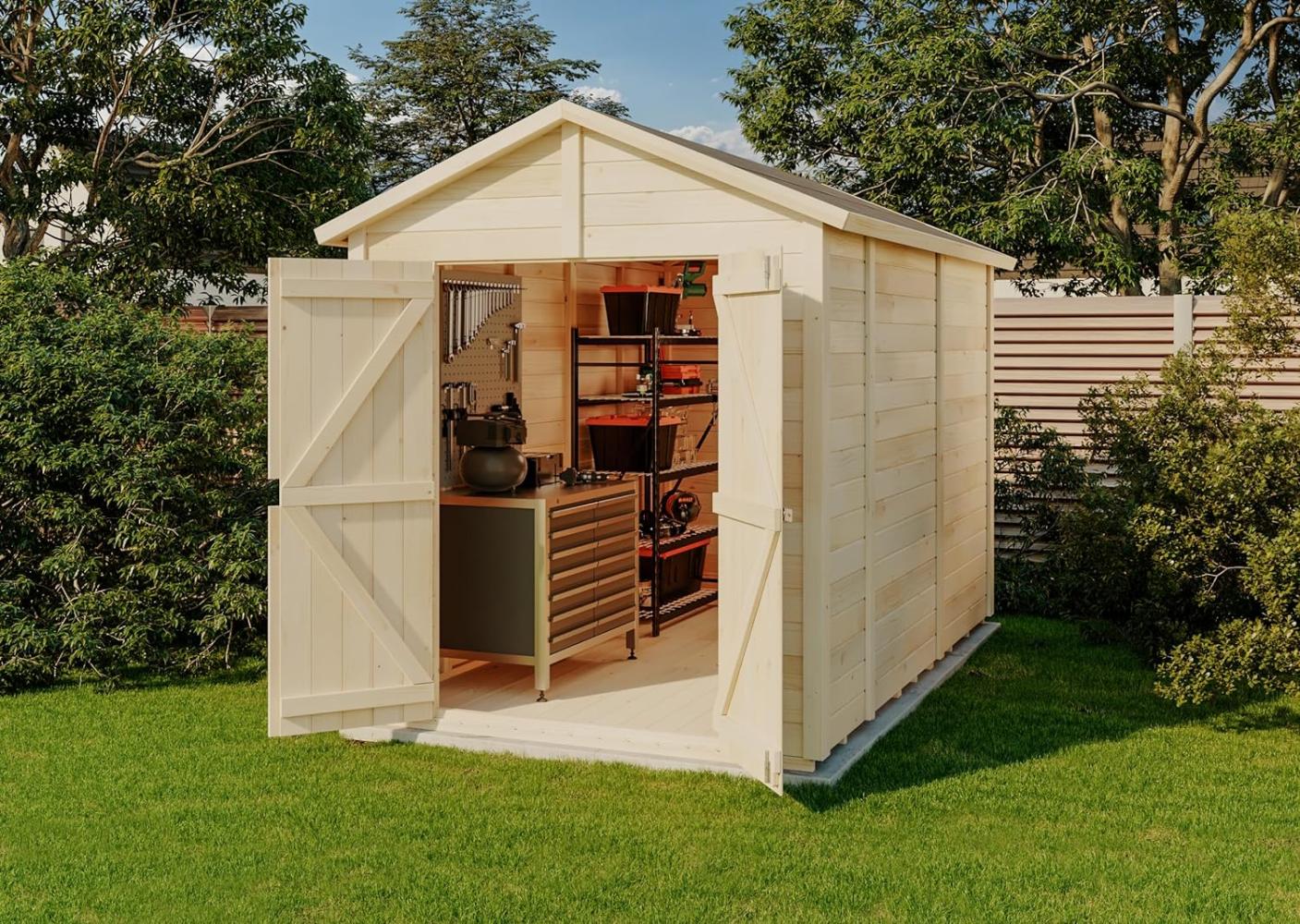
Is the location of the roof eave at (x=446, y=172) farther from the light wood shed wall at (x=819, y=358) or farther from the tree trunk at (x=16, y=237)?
the tree trunk at (x=16, y=237)

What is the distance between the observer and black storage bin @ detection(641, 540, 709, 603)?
29.7ft

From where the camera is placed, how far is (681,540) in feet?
29.6

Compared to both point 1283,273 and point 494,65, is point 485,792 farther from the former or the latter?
point 494,65

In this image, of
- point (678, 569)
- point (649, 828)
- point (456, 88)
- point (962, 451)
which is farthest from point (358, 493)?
point (456, 88)

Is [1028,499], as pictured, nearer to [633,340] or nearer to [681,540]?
[681,540]

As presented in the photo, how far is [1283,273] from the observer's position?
22.8ft

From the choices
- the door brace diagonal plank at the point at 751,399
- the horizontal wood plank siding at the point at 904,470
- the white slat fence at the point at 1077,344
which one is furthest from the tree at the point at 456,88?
the door brace diagonal plank at the point at 751,399

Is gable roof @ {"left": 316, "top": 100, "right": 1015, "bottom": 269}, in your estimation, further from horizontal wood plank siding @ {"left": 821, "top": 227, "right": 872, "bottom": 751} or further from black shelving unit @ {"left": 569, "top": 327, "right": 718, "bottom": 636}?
black shelving unit @ {"left": 569, "top": 327, "right": 718, "bottom": 636}

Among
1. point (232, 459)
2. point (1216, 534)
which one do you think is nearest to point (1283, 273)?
point (1216, 534)

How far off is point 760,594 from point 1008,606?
4.64m

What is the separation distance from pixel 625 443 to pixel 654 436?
202 mm

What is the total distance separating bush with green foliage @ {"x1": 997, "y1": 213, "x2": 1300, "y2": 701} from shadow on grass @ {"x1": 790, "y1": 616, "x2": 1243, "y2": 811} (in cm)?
21

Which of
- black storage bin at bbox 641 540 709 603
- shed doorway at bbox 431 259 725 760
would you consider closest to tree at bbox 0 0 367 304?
shed doorway at bbox 431 259 725 760

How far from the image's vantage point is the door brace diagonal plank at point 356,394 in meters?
6.11
